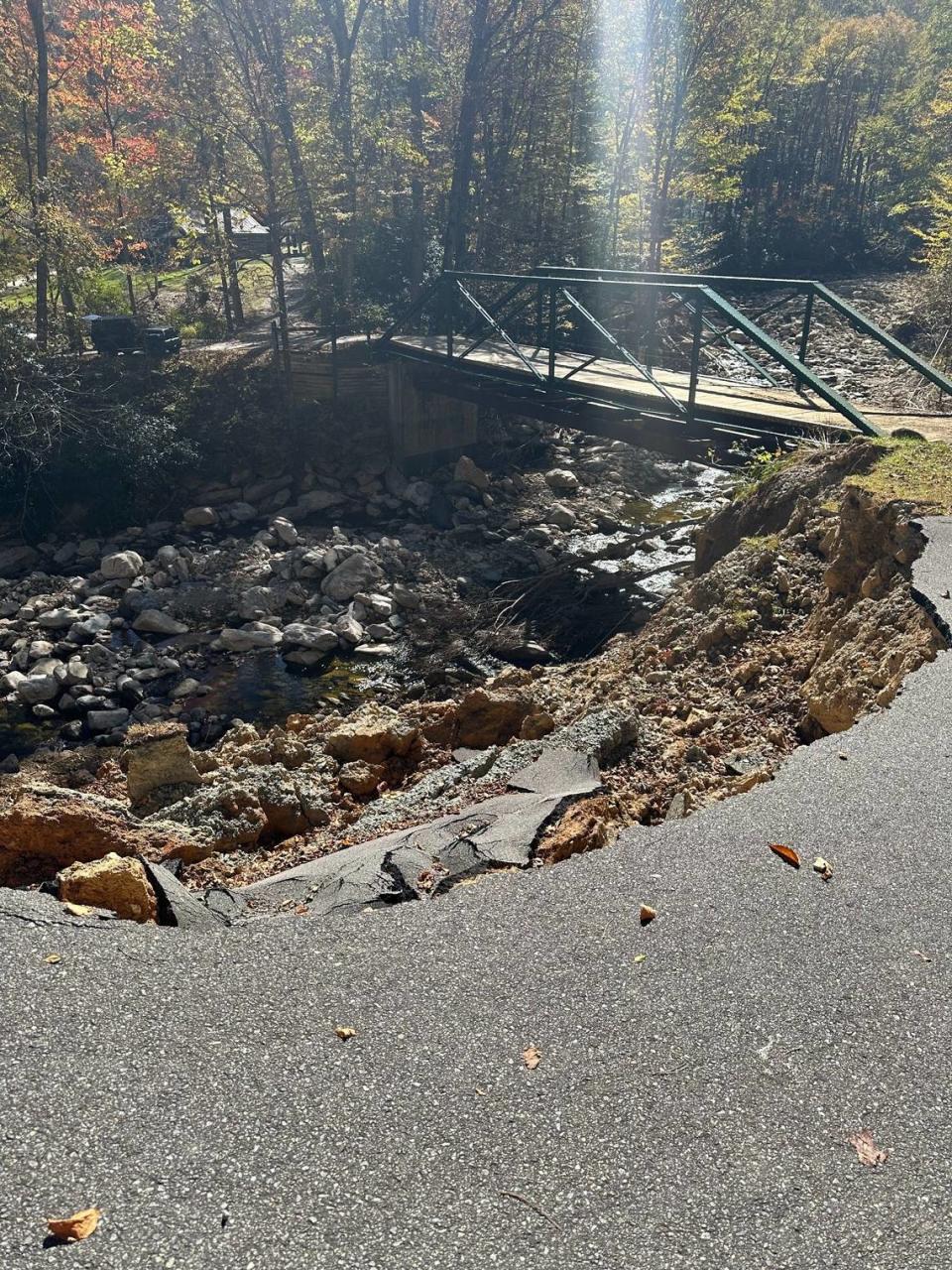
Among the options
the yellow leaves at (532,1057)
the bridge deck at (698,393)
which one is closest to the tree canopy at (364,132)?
the bridge deck at (698,393)

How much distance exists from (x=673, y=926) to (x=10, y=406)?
14.5 m

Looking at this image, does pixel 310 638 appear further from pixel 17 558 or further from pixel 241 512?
pixel 17 558

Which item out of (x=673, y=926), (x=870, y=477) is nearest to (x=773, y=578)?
(x=870, y=477)

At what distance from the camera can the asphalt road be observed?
2348 mm

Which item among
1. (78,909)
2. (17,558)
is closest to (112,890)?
(78,909)

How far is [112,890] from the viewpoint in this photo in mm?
3775

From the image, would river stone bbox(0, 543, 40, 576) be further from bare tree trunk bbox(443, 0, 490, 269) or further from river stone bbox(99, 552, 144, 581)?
bare tree trunk bbox(443, 0, 490, 269)

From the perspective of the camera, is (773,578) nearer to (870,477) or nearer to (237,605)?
(870,477)

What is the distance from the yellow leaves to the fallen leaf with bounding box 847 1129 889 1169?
35.8 inches

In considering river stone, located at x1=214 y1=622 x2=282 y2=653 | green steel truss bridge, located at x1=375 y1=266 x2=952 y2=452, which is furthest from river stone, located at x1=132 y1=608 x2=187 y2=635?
green steel truss bridge, located at x1=375 y1=266 x2=952 y2=452

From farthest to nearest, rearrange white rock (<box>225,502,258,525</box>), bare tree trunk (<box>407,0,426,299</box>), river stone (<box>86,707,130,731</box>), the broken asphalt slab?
bare tree trunk (<box>407,0,426,299</box>) → white rock (<box>225,502,258,525</box>) → river stone (<box>86,707,130,731</box>) → the broken asphalt slab

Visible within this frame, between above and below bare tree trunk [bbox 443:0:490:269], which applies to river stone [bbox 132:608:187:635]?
below

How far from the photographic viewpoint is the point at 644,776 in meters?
5.21

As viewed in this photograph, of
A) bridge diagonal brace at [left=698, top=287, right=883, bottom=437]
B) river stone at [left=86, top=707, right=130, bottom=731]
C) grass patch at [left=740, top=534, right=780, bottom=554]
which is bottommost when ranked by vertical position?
river stone at [left=86, top=707, right=130, bottom=731]
